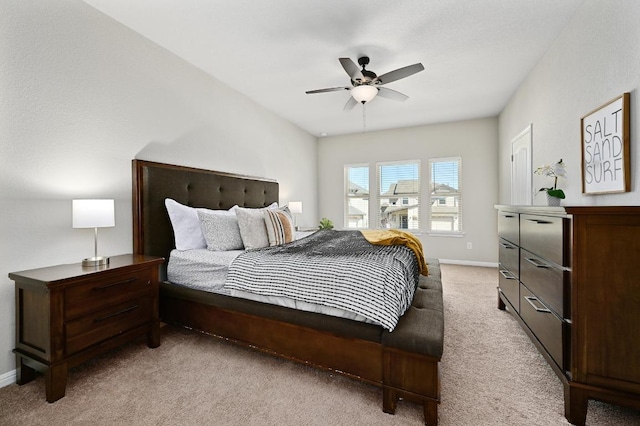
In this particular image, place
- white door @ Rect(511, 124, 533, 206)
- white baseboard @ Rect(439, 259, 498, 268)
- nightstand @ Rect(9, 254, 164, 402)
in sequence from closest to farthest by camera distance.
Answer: nightstand @ Rect(9, 254, 164, 402)
white door @ Rect(511, 124, 533, 206)
white baseboard @ Rect(439, 259, 498, 268)

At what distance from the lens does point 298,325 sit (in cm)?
184

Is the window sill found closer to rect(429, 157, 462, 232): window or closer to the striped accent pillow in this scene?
rect(429, 157, 462, 232): window

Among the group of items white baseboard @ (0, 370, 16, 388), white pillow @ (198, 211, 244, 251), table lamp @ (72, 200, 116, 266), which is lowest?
white baseboard @ (0, 370, 16, 388)

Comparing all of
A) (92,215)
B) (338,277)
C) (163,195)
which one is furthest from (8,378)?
(338,277)

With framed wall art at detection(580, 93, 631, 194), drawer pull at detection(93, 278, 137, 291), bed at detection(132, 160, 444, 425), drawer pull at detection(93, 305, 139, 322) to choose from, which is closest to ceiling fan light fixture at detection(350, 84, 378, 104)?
framed wall art at detection(580, 93, 631, 194)

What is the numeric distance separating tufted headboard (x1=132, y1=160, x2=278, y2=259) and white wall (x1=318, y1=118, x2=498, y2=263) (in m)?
3.50

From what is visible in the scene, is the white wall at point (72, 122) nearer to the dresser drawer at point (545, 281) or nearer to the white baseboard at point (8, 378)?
the white baseboard at point (8, 378)

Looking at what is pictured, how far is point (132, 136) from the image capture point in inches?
99.3

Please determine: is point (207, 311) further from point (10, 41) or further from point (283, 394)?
point (10, 41)

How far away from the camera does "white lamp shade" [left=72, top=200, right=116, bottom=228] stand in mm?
1855

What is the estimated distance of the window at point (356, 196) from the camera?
239 inches

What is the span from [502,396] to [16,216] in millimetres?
3270

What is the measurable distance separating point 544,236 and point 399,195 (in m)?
4.03

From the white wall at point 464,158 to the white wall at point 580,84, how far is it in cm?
153
